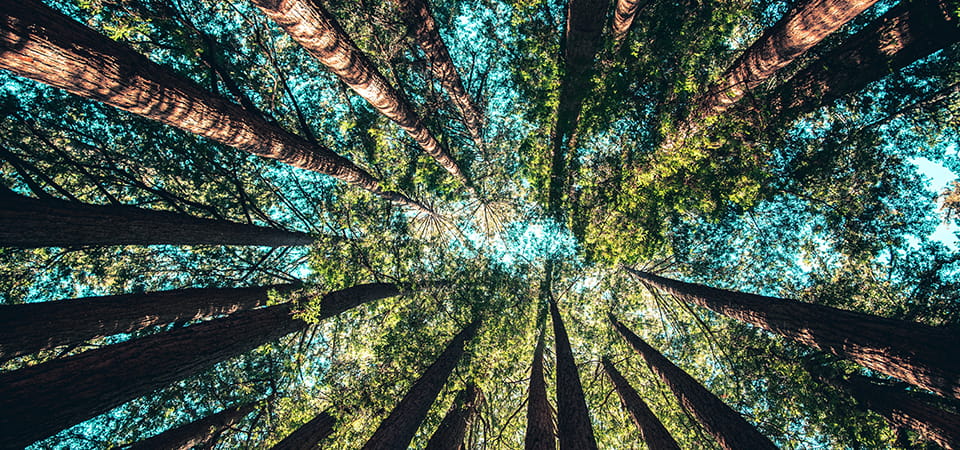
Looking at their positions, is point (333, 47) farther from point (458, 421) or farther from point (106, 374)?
point (458, 421)

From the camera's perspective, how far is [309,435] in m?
8.09

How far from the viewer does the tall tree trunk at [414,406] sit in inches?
230

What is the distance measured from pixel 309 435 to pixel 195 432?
2.76 meters

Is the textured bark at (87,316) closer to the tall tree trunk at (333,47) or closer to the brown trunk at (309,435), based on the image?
the brown trunk at (309,435)

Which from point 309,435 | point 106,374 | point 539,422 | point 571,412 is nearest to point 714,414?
point 571,412

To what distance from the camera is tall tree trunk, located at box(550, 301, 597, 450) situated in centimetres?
531

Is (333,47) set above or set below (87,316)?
above

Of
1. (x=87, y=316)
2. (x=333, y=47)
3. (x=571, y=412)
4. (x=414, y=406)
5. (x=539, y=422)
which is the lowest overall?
(x=414, y=406)

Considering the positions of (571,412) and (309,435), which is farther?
(309,435)

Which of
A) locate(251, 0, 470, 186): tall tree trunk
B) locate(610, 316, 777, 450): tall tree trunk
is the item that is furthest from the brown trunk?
locate(610, 316, 777, 450): tall tree trunk

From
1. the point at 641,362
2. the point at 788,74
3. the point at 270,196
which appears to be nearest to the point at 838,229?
the point at 788,74

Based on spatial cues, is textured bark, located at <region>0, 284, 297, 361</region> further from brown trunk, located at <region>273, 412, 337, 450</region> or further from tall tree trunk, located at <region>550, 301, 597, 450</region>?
tall tree trunk, located at <region>550, 301, 597, 450</region>

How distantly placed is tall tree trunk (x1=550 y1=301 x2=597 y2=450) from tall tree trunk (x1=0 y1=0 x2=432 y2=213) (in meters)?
7.72

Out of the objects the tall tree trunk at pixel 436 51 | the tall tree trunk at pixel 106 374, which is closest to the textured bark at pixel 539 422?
the tall tree trunk at pixel 106 374
